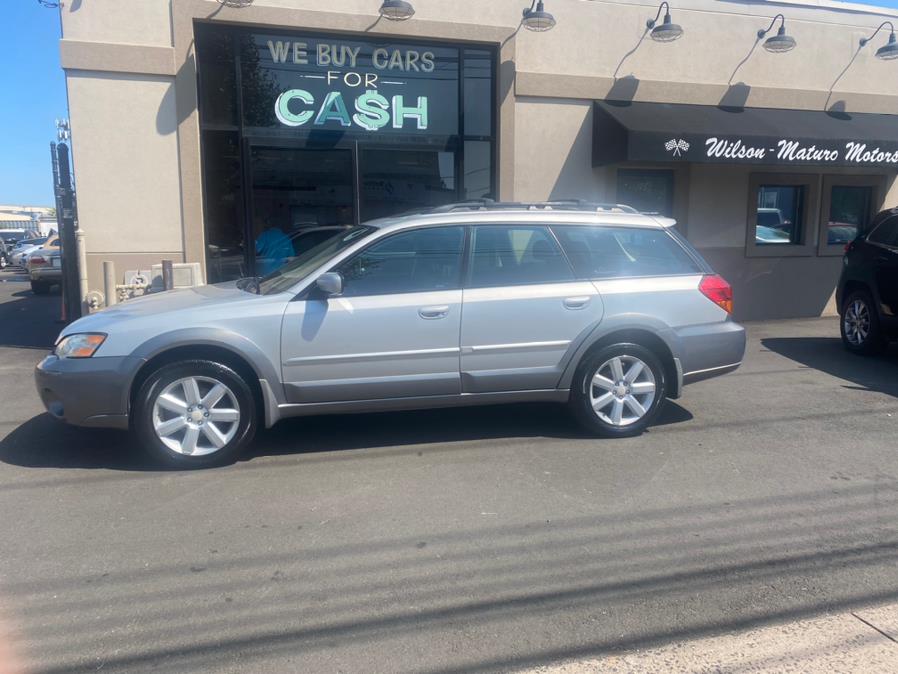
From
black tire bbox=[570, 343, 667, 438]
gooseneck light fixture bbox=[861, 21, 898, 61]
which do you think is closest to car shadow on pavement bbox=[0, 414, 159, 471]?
black tire bbox=[570, 343, 667, 438]

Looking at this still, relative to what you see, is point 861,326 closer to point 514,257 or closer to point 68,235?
point 514,257

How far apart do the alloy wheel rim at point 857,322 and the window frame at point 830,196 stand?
9.56 ft

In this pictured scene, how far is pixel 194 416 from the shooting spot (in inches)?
200

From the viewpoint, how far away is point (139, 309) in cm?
531

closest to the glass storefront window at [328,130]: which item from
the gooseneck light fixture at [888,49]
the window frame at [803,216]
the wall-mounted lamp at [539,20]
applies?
the wall-mounted lamp at [539,20]

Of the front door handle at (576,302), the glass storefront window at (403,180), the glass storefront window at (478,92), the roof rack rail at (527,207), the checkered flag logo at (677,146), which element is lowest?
the front door handle at (576,302)

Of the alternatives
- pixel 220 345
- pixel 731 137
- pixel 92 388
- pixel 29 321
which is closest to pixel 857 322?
pixel 731 137

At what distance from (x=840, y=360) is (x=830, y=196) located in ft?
13.5

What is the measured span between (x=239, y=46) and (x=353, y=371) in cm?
599

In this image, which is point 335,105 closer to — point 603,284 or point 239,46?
point 239,46

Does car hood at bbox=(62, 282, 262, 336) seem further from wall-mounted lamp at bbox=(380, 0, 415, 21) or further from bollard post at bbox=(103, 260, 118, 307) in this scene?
wall-mounted lamp at bbox=(380, 0, 415, 21)

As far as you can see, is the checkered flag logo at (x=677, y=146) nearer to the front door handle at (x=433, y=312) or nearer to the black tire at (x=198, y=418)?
the front door handle at (x=433, y=312)

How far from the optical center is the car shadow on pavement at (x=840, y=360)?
7805 mm

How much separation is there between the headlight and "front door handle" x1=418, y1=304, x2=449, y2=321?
2.11 metres
